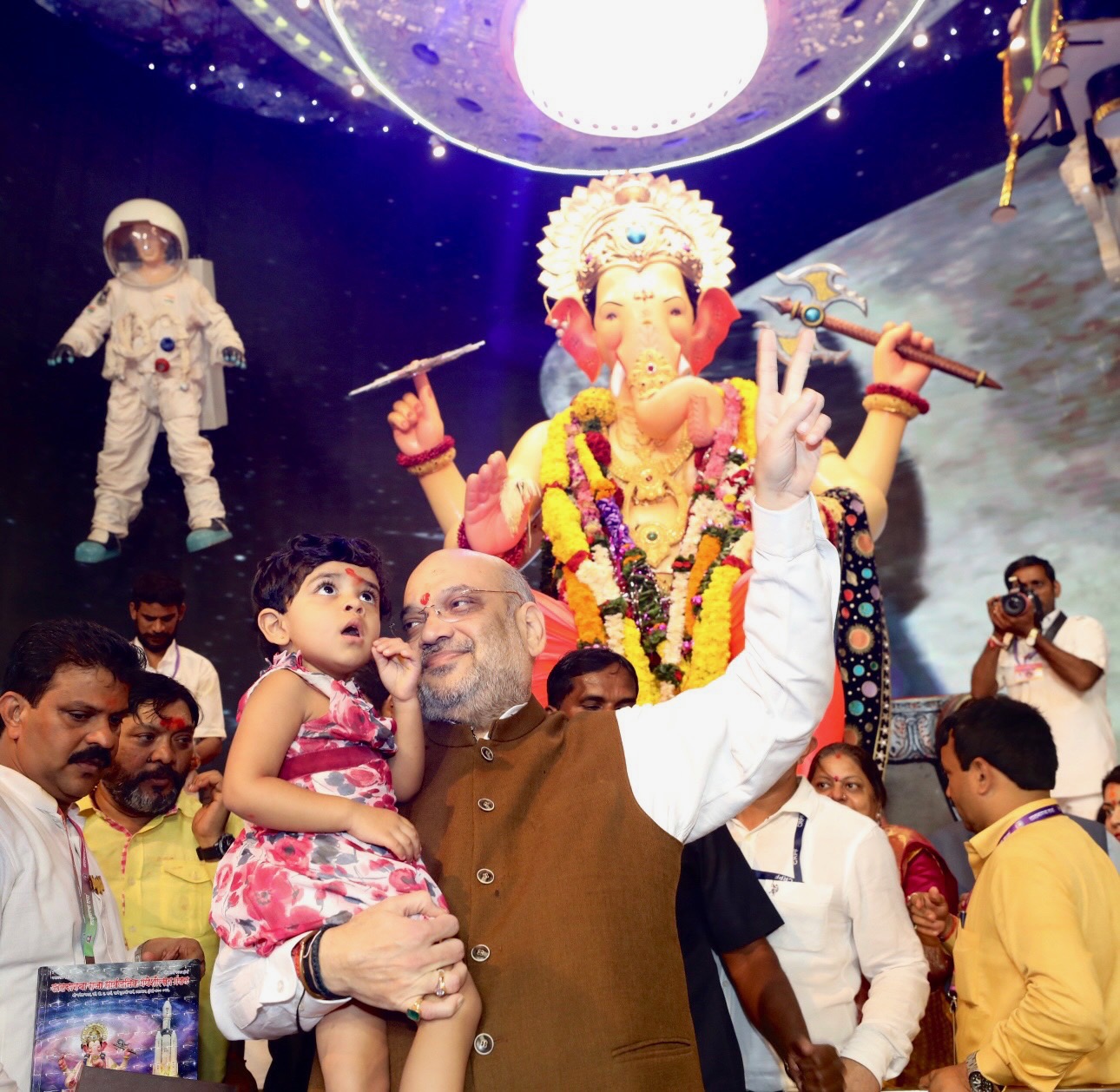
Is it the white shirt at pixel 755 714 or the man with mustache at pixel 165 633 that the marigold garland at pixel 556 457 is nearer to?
the man with mustache at pixel 165 633

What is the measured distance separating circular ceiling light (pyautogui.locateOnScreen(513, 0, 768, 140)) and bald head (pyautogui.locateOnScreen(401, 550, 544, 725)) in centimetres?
264

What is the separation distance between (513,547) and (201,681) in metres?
1.48

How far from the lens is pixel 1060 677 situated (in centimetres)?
473

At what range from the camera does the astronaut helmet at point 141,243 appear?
6.48m

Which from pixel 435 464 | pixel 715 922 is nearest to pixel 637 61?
pixel 435 464

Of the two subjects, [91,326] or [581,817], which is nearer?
[581,817]

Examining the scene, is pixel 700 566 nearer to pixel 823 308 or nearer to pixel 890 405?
pixel 890 405

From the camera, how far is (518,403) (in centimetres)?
713

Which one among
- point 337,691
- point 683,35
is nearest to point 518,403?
point 683,35

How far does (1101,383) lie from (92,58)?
582 cm

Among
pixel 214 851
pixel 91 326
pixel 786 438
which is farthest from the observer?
pixel 91 326

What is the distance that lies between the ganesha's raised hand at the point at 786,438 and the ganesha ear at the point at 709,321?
334 centimetres

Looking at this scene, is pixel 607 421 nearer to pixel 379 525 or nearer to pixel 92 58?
pixel 379 525

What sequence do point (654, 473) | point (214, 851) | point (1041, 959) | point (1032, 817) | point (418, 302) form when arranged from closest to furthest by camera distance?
1. point (1041, 959)
2. point (1032, 817)
3. point (214, 851)
4. point (654, 473)
5. point (418, 302)
